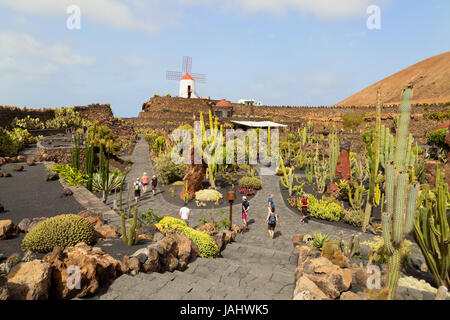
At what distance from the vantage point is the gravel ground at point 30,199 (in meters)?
8.47

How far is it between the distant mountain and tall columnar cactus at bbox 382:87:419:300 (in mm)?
51039

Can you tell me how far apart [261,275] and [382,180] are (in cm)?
1002

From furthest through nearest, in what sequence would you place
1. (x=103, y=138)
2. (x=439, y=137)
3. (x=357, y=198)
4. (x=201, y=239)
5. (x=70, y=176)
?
(x=103, y=138), (x=439, y=137), (x=70, y=176), (x=357, y=198), (x=201, y=239)

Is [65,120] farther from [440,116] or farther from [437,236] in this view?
[440,116]

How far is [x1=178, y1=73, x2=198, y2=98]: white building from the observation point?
57000mm

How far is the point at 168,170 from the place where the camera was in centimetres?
1593

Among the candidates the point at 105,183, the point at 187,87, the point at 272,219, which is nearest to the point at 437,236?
the point at 272,219

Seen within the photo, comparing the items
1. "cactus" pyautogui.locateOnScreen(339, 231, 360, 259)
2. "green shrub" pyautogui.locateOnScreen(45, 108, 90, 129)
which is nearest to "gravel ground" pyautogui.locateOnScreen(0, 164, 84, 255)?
"cactus" pyautogui.locateOnScreen(339, 231, 360, 259)

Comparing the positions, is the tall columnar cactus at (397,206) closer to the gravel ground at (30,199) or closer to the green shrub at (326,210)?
the green shrub at (326,210)

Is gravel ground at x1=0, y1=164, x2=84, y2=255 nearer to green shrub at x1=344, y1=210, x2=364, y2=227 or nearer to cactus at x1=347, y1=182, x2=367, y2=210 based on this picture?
green shrub at x1=344, y1=210, x2=364, y2=227

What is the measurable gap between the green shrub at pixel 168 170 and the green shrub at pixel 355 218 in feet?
31.8

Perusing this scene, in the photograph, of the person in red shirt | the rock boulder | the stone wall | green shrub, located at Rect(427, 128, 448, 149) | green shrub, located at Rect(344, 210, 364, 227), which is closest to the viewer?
the rock boulder

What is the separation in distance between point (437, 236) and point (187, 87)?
183ft
